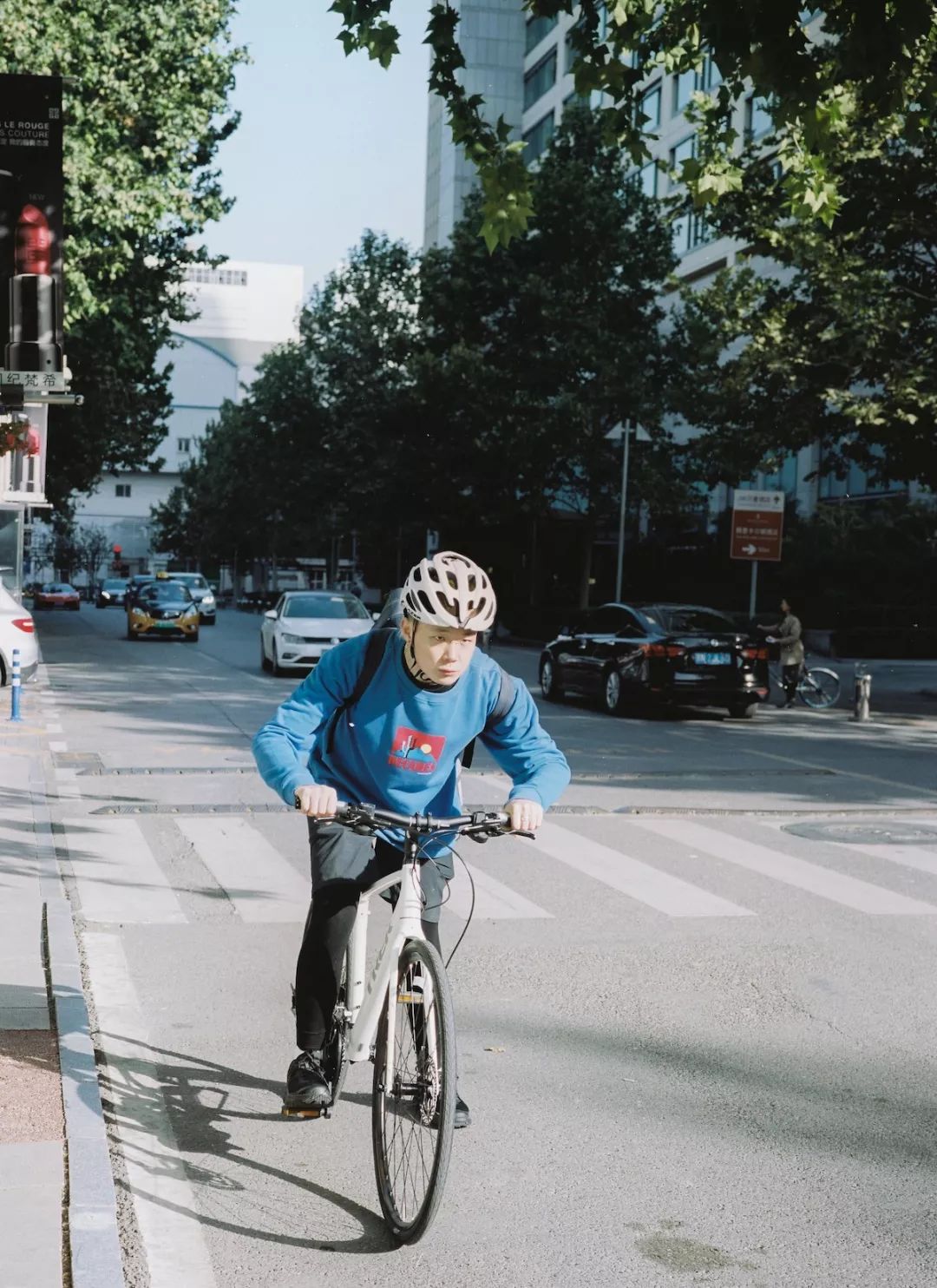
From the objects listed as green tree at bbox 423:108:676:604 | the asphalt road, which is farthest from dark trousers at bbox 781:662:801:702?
green tree at bbox 423:108:676:604

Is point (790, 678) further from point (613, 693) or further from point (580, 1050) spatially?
point (580, 1050)

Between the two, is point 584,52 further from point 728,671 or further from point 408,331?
point 408,331

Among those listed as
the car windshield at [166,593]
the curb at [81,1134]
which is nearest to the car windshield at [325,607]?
the car windshield at [166,593]

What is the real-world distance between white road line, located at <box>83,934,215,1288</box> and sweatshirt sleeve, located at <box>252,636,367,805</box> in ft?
3.59

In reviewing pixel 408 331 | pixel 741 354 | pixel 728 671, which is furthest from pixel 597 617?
pixel 408 331

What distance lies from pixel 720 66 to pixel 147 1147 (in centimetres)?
508

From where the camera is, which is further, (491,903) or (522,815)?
(491,903)

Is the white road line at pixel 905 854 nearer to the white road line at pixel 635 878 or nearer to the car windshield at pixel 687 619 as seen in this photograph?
the white road line at pixel 635 878

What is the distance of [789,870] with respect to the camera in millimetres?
9266

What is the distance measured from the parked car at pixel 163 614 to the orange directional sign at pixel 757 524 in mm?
16595

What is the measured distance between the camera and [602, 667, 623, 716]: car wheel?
20.7 meters

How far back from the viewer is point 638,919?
309 inches

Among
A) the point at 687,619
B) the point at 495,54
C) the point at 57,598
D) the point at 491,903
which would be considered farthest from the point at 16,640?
the point at 495,54

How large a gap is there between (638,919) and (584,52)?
5051 mm
